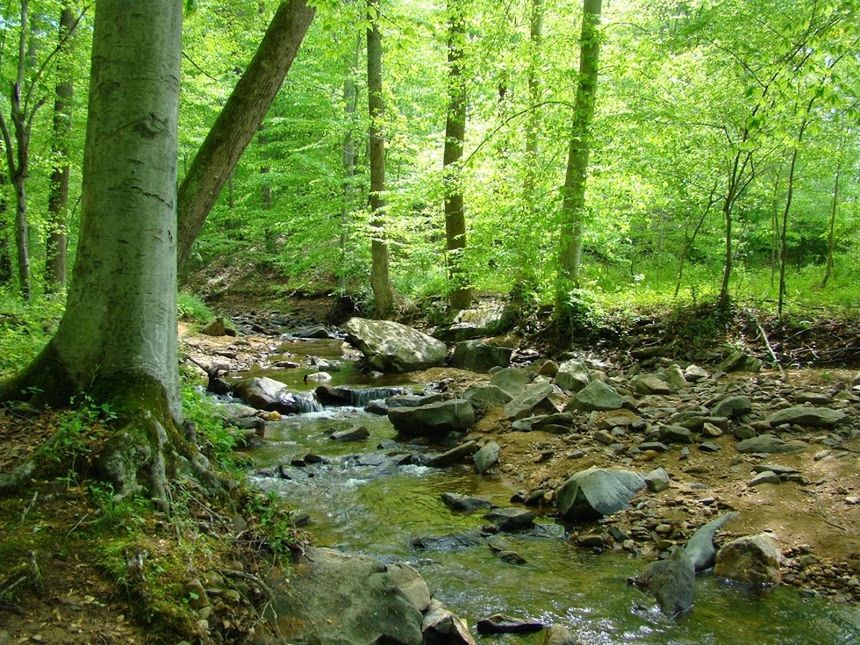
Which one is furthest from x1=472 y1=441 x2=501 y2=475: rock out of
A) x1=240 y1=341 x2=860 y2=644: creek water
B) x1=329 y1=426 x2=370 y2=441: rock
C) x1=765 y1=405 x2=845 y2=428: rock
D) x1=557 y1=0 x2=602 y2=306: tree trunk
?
x1=557 y1=0 x2=602 y2=306: tree trunk

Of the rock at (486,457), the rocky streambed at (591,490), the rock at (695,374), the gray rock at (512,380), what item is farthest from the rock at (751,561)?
the gray rock at (512,380)

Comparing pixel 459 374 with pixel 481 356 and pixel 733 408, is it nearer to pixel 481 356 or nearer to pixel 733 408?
pixel 481 356

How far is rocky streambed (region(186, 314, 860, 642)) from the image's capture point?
402cm

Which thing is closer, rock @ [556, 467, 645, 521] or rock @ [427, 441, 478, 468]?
rock @ [556, 467, 645, 521]

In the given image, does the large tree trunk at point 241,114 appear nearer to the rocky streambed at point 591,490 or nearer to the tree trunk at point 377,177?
the rocky streambed at point 591,490

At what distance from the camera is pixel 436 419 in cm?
800

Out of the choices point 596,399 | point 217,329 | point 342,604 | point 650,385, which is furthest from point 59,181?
point 342,604

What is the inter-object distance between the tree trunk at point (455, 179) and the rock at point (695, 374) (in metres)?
5.40

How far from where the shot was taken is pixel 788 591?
13.6ft

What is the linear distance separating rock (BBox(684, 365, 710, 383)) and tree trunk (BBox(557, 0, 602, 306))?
289cm

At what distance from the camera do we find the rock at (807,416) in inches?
239

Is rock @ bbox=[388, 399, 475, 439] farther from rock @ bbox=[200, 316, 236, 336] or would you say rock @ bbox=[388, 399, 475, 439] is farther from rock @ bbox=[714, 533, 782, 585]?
rock @ bbox=[200, 316, 236, 336]

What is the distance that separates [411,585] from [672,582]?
182 centimetres

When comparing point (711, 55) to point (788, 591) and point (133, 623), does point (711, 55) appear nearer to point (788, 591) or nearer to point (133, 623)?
point (788, 591)
